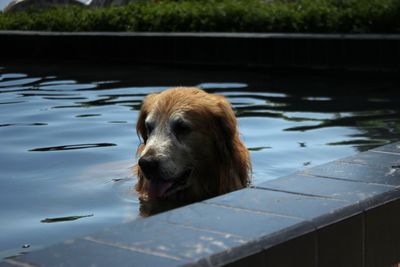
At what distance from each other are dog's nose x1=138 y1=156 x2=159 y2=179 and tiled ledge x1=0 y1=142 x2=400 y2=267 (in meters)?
1.50

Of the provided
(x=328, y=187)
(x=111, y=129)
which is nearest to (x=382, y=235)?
(x=328, y=187)

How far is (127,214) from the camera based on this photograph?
600 cm

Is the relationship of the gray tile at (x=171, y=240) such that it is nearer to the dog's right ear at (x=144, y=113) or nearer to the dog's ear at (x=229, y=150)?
the dog's ear at (x=229, y=150)

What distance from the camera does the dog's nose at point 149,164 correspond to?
526cm

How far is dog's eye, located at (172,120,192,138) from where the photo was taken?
562 centimetres

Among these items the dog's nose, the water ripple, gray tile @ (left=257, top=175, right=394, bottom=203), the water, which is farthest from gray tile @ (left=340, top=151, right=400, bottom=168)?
the water ripple

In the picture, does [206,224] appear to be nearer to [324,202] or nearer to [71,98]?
[324,202]

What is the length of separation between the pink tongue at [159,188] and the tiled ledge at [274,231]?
166cm

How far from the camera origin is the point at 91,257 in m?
2.70

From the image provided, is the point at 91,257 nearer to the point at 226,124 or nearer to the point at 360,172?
the point at 360,172

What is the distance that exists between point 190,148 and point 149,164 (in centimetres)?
46

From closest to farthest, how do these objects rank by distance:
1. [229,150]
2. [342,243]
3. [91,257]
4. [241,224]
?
[91,257], [241,224], [342,243], [229,150]

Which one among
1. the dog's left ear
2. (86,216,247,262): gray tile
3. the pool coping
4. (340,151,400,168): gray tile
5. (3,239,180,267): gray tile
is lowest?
the pool coping

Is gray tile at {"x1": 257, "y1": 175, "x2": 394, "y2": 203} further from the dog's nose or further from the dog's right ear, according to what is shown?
the dog's right ear
